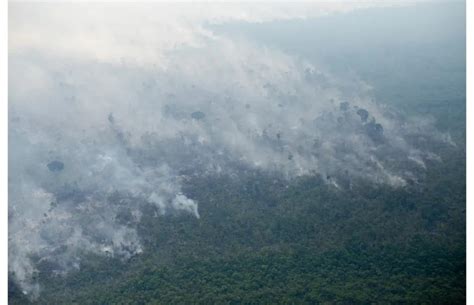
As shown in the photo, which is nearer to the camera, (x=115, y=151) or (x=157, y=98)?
(x=115, y=151)

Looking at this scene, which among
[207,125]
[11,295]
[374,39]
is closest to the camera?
[11,295]

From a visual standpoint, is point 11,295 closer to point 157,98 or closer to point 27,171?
point 27,171

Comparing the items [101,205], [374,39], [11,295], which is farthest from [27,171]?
[374,39]

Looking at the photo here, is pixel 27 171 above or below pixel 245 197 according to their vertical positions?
below

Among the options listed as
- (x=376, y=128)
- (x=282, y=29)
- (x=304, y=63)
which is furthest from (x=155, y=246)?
(x=282, y=29)

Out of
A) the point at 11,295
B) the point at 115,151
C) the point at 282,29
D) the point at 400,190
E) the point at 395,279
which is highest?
the point at 282,29

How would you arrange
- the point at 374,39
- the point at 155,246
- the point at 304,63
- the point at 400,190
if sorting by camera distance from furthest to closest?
the point at 374,39
the point at 304,63
the point at 400,190
the point at 155,246

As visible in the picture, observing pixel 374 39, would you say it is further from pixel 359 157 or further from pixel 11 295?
pixel 11 295
